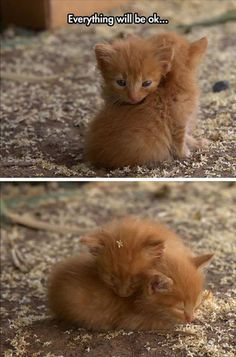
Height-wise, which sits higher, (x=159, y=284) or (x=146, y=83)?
(x=146, y=83)

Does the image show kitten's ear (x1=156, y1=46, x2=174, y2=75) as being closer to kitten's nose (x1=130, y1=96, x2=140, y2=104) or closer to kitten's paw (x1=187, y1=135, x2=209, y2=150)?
kitten's nose (x1=130, y1=96, x2=140, y2=104)

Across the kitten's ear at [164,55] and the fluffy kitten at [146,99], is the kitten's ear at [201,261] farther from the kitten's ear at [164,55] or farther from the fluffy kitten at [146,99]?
the kitten's ear at [164,55]

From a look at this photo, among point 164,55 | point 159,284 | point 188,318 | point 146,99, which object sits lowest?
point 188,318

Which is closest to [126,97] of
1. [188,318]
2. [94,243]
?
[94,243]

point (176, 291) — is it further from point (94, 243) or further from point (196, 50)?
point (196, 50)

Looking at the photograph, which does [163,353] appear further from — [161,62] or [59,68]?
[59,68]

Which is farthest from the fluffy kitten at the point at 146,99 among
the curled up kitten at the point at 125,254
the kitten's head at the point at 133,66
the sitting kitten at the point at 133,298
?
the sitting kitten at the point at 133,298

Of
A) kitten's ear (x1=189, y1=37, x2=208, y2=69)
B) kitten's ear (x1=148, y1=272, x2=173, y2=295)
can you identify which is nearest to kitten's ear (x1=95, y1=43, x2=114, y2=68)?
kitten's ear (x1=189, y1=37, x2=208, y2=69)
